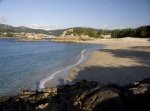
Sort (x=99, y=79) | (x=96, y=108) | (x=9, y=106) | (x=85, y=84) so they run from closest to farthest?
1. (x=96, y=108)
2. (x=9, y=106)
3. (x=85, y=84)
4. (x=99, y=79)

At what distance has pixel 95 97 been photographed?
20.9 feet

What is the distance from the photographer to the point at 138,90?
7.34 meters

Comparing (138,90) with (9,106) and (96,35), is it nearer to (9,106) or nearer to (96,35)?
(9,106)

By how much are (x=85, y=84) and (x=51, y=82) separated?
17.1 feet

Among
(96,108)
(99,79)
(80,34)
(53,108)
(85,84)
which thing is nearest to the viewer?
(96,108)

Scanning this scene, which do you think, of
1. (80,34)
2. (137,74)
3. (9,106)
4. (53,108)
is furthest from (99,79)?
(80,34)

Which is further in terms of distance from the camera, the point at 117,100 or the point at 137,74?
the point at 137,74

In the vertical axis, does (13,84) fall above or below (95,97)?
below

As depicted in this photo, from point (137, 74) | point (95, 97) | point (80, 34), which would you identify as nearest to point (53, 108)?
point (95, 97)

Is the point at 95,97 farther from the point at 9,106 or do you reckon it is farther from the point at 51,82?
the point at 51,82

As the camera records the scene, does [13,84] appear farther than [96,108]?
Yes

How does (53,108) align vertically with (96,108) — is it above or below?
below

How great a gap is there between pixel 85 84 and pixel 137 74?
6.38 meters

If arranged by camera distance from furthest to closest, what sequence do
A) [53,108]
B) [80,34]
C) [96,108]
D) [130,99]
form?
1. [80,34]
2. [53,108]
3. [130,99]
4. [96,108]
